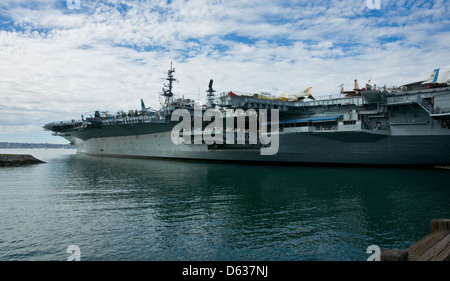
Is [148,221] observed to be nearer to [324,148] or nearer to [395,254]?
[395,254]

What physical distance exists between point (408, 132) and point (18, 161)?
36.6m

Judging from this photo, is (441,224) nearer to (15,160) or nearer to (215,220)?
(215,220)

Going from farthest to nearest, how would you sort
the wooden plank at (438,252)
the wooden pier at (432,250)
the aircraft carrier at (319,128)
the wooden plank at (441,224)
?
1. the aircraft carrier at (319,128)
2. the wooden plank at (441,224)
3. the wooden plank at (438,252)
4. the wooden pier at (432,250)

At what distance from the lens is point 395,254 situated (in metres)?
3.13

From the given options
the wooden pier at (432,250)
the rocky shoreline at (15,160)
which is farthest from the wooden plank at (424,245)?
the rocky shoreline at (15,160)

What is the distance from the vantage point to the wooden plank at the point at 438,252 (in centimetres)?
358

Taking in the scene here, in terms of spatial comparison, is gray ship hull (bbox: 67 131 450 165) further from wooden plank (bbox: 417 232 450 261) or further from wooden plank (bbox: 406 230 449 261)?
wooden plank (bbox: 417 232 450 261)

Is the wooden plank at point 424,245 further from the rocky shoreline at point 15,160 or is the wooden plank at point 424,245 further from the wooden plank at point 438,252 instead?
the rocky shoreline at point 15,160

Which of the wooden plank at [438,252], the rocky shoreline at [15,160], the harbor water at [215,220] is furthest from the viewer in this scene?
the rocky shoreline at [15,160]

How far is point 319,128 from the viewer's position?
2408 centimetres

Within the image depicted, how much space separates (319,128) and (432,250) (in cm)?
2107

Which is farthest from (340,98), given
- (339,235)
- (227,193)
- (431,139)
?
(339,235)

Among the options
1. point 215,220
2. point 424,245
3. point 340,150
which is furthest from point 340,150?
point 424,245
